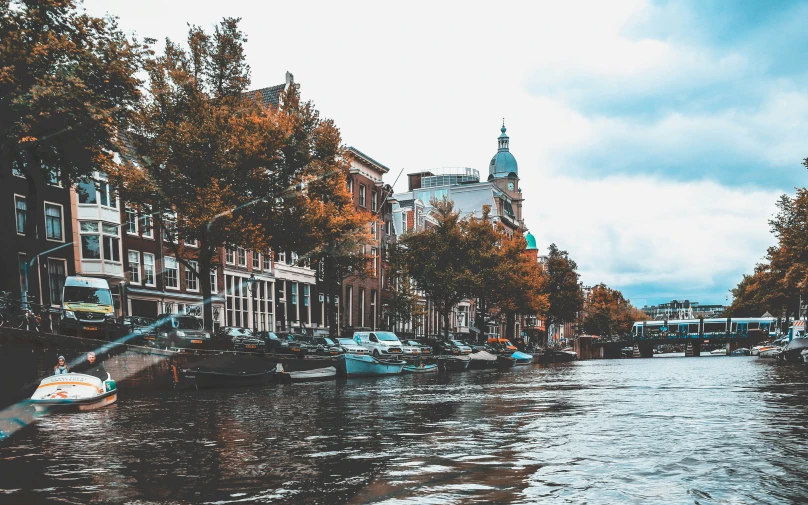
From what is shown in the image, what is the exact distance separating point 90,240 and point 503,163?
4892 inches

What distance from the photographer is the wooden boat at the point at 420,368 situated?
55.5 metres

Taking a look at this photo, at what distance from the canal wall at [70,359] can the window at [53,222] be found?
15.1 m

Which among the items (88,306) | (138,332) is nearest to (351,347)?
(138,332)

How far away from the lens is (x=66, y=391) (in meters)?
25.9

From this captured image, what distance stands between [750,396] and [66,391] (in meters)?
28.5

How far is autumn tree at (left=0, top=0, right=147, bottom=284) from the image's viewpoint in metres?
30.5

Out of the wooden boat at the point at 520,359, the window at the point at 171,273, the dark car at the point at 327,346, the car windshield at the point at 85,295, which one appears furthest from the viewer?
the wooden boat at the point at 520,359

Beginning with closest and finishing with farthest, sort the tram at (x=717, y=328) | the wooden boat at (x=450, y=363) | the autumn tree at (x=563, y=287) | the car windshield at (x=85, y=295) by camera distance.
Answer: the car windshield at (x=85, y=295) → the wooden boat at (x=450, y=363) → the autumn tree at (x=563, y=287) → the tram at (x=717, y=328)

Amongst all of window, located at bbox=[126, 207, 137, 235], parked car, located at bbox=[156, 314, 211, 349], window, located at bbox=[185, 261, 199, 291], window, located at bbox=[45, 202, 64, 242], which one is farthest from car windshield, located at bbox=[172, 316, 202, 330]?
window, located at bbox=[185, 261, 199, 291]

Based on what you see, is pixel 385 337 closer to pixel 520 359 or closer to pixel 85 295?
pixel 85 295

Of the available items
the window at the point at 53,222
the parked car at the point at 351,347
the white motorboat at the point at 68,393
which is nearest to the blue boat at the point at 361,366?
the parked car at the point at 351,347

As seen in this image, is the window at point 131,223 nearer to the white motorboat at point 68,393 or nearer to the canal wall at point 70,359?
the canal wall at point 70,359

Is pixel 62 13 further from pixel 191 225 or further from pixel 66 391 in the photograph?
pixel 66 391

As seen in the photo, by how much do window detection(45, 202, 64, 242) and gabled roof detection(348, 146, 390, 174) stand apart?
3192 centimetres
